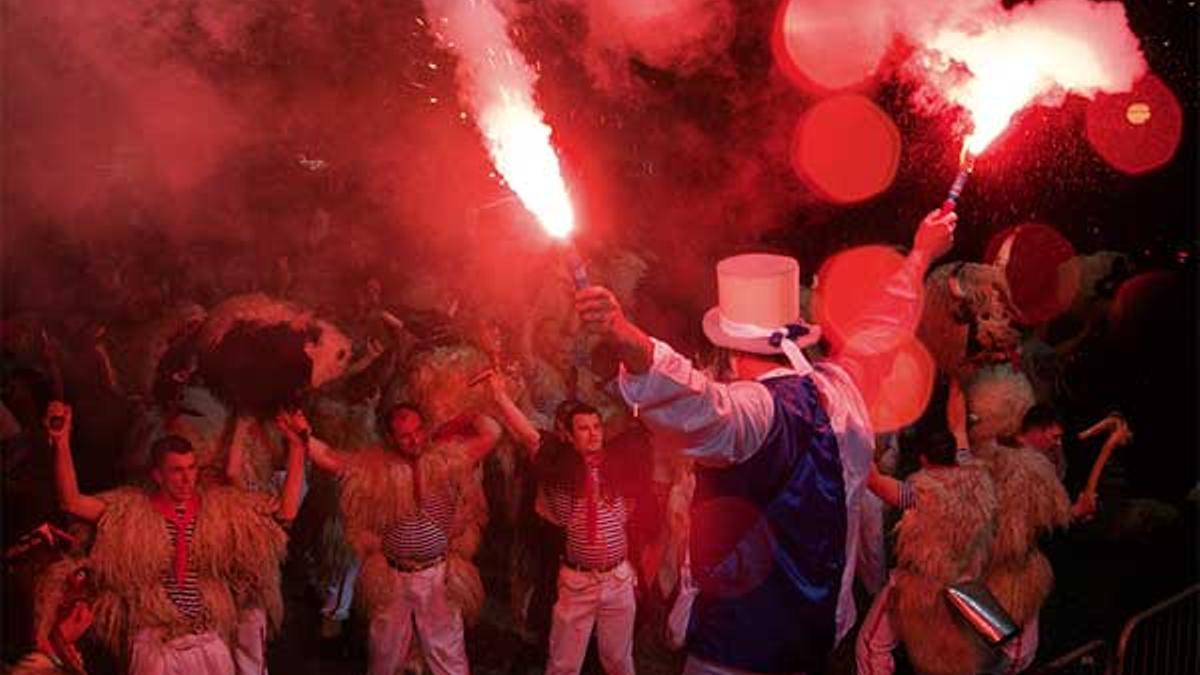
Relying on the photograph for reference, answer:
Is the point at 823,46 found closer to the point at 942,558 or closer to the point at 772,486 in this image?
the point at 942,558

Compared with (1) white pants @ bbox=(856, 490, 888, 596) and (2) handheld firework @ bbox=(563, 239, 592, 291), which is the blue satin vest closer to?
(2) handheld firework @ bbox=(563, 239, 592, 291)

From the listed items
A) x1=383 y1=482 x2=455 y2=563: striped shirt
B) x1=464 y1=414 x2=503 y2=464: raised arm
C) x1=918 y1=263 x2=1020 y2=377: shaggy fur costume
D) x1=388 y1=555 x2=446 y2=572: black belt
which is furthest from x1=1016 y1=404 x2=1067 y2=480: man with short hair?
x1=388 y1=555 x2=446 y2=572: black belt

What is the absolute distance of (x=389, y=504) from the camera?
6676mm

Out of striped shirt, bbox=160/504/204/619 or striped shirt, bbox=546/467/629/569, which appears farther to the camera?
striped shirt, bbox=546/467/629/569

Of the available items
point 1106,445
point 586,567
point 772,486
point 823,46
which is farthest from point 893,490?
point 823,46

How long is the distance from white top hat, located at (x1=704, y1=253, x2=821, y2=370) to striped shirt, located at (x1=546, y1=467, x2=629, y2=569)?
8.96 ft

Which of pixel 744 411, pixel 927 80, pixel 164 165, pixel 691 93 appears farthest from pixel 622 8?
pixel 744 411

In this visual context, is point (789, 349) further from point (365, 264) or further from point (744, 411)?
point (365, 264)

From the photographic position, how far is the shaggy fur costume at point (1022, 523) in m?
6.36

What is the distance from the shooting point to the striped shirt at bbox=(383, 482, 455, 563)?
6.70 meters

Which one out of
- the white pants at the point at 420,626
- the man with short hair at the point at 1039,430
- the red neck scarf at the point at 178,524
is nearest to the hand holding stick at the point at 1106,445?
the man with short hair at the point at 1039,430

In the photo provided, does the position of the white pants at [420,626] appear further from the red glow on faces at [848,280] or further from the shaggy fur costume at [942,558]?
the red glow on faces at [848,280]

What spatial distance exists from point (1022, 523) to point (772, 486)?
3.26 meters

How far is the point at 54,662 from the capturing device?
541 cm
